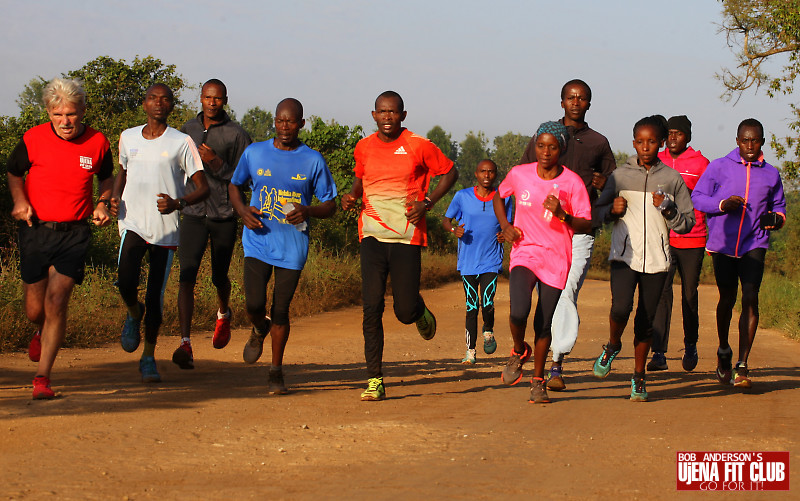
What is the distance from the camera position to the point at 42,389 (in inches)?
284

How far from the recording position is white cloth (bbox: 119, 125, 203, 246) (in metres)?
8.10

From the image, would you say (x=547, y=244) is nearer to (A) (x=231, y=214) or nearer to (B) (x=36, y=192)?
(A) (x=231, y=214)

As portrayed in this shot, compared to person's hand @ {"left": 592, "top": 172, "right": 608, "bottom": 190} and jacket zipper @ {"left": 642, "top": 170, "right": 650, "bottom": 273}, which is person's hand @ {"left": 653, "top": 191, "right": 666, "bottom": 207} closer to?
jacket zipper @ {"left": 642, "top": 170, "right": 650, "bottom": 273}

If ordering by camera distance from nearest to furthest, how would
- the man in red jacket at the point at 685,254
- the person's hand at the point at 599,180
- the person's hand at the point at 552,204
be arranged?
1. the person's hand at the point at 552,204
2. the person's hand at the point at 599,180
3. the man in red jacket at the point at 685,254

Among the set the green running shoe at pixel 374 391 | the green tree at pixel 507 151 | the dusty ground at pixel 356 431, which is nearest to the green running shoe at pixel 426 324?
the dusty ground at pixel 356 431

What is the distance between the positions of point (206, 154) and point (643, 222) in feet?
12.8

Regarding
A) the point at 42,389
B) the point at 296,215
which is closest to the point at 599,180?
the point at 296,215

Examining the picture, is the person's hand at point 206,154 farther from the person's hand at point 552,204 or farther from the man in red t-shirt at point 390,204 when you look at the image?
the person's hand at point 552,204

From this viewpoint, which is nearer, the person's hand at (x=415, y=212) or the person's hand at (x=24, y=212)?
the person's hand at (x=24, y=212)

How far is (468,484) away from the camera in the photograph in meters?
5.05

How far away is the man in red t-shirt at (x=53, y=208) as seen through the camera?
738cm

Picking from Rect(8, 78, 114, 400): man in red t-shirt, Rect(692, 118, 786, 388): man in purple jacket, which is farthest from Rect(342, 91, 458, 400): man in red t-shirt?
Rect(692, 118, 786, 388): man in purple jacket

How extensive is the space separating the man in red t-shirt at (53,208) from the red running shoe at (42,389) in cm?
8

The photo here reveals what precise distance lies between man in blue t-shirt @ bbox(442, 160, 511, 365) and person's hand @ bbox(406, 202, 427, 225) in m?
2.82
